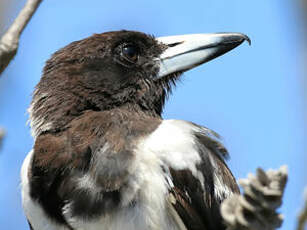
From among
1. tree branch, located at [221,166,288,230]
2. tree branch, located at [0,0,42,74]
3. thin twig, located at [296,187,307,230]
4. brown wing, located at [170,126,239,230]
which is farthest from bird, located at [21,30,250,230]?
thin twig, located at [296,187,307,230]

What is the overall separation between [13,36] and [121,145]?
1447 mm

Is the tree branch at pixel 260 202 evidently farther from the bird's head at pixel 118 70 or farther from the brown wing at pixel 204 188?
the bird's head at pixel 118 70

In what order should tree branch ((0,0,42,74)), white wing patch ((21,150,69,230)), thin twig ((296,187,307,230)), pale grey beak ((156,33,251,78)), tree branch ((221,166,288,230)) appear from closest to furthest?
thin twig ((296,187,307,230)), tree branch ((221,166,288,230)), tree branch ((0,0,42,74)), white wing patch ((21,150,69,230)), pale grey beak ((156,33,251,78))

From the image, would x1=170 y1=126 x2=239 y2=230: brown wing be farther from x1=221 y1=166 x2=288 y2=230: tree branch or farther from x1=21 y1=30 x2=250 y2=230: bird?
x1=221 y1=166 x2=288 y2=230: tree branch

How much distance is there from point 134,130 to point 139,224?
0.75 meters

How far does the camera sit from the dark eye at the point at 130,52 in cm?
548

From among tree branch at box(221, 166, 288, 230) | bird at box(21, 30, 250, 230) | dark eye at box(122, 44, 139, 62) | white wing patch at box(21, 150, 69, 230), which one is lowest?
white wing patch at box(21, 150, 69, 230)

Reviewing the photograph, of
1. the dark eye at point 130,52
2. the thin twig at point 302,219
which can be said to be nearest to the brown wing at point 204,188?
the dark eye at point 130,52

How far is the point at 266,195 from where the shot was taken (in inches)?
106

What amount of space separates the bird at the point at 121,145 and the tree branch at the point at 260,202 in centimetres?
150

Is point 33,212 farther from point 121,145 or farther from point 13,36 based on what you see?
point 13,36

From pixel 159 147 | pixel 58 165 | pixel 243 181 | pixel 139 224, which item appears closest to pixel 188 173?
pixel 159 147

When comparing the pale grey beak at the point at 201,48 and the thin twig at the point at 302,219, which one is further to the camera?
the pale grey beak at the point at 201,48

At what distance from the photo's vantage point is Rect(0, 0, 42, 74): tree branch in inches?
121
